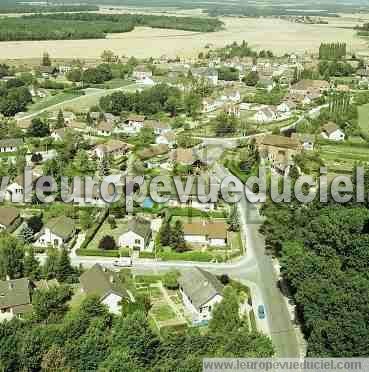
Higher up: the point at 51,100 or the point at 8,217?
the point at 51,100

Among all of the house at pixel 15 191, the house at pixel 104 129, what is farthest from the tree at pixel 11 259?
the house at pixel 104 129

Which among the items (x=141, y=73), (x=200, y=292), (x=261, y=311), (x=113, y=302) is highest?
(x=141, y=73)

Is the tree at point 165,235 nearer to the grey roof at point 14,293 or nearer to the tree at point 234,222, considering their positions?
the tree at point 234,222

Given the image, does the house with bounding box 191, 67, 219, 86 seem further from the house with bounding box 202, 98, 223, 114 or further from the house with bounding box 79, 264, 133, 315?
the house with bounding box 79, 264, 133, 315

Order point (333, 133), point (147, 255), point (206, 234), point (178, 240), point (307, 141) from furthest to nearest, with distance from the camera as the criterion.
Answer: point (333, 133)
point (307, 141)
point (206, 234)
point (178, 240)
point (147, 255)

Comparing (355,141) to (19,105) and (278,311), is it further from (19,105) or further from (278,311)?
(19,105)

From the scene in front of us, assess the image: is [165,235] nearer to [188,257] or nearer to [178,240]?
[178,240]

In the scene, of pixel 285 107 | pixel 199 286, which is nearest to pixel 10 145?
pixel 199 286
